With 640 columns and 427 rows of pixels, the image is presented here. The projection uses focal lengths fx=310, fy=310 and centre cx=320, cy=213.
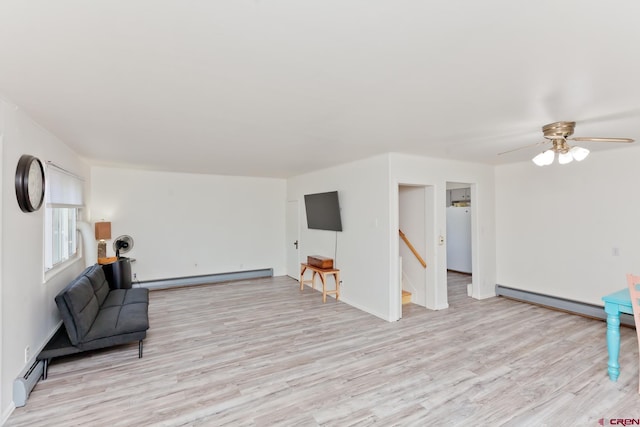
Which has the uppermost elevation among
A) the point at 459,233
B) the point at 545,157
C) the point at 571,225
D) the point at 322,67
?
the point at 322,67

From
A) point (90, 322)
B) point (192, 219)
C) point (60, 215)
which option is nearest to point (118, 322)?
point (90, 322)

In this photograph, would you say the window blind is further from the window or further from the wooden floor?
the wooden floor

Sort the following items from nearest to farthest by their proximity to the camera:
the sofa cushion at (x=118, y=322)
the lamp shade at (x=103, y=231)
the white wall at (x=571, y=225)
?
the sofa cushion at (x=118, y=322)
the white wall at (x=571, y=225)
the lamp shade at (x=103, y=231)

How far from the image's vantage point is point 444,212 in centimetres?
499

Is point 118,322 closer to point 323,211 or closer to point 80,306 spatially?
point 80,306

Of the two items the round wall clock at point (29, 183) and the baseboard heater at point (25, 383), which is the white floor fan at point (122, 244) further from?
the baseboard heater at point (25, 383)

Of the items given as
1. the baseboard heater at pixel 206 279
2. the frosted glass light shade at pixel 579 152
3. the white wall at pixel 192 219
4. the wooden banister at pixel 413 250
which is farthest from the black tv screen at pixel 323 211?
the frosted glass light shade at pixel 579 152

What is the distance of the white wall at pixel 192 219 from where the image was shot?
5.92 meters

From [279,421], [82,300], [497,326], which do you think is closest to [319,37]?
[279,421]

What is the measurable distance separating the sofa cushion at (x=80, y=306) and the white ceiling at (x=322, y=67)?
165cm

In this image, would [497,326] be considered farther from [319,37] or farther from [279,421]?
[319,37]

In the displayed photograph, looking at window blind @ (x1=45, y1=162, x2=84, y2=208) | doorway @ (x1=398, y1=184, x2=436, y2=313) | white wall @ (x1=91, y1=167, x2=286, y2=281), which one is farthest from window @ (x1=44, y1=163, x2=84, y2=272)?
doorway @ (x1=398, y1=184, x2=436, y2=313)

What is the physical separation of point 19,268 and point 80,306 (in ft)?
2.21

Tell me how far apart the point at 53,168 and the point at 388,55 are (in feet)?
12.4
